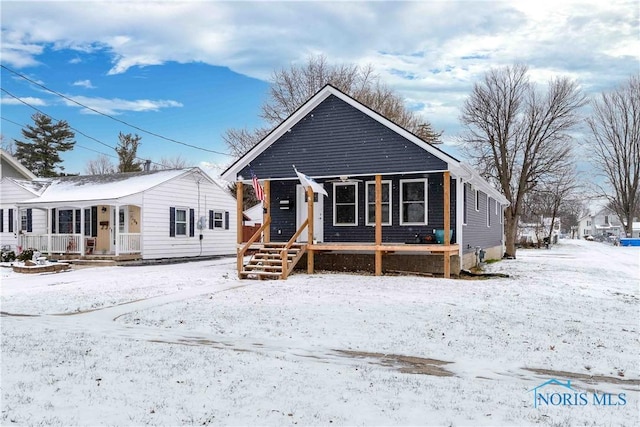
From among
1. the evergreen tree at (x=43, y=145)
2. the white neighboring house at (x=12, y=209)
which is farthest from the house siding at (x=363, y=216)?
the evergreen tree at (x=43, y=145)

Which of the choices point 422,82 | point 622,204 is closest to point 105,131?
point 422,82

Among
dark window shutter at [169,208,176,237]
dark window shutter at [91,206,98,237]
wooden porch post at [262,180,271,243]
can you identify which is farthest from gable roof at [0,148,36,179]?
wooden porch post at [262,180,271,243]

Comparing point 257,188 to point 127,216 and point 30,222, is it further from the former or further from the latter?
point 30,222

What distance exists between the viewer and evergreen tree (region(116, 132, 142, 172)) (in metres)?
42.1

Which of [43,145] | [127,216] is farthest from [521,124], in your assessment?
[43,145]

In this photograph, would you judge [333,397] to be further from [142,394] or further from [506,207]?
[506,207]

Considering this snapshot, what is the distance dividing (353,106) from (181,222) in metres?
11.7

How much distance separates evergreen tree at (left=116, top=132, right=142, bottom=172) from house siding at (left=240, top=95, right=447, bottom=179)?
28.3 m

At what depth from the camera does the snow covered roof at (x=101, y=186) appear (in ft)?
72.6

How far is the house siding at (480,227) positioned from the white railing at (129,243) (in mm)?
13689

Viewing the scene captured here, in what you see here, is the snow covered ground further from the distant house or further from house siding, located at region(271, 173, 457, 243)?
the distant house

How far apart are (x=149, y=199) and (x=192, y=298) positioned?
12.0 meters

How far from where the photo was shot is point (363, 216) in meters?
17.4

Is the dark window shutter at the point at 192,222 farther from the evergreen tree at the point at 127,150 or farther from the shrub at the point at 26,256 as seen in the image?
the evergreen tree at the point at 127,150
